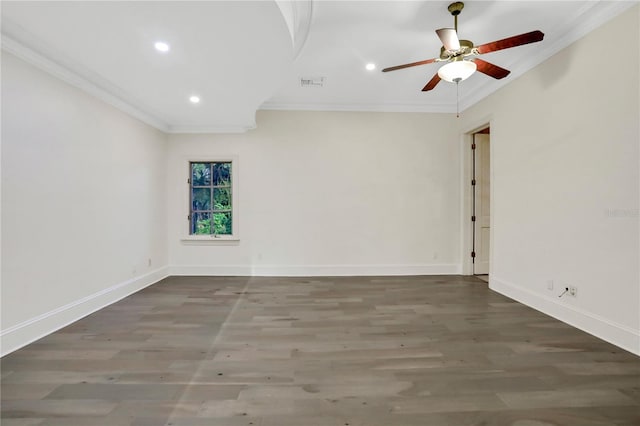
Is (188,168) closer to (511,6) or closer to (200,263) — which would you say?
(200,263)

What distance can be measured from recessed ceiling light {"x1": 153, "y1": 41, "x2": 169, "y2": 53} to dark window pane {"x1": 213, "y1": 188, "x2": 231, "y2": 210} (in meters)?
2.66

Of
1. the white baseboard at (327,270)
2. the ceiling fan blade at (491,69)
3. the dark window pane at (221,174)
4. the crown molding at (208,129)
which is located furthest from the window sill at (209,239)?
the ceiling fan blade at (491,69)

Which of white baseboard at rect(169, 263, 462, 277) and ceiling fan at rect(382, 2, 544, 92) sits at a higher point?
ceiling fan at rect(382, 2, 544, 92)

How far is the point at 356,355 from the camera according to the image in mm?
2254

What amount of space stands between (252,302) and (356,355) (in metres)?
1.69

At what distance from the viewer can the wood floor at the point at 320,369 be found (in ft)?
5.32

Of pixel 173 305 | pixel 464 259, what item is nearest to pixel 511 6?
pixel 464 259

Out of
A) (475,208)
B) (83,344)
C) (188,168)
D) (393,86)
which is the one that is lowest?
(83,344)

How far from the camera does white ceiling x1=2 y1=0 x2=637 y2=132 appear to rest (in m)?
2.06

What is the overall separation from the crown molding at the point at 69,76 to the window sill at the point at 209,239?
6.37 ft

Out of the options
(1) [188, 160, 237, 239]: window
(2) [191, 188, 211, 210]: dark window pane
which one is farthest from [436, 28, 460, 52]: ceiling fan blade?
(2) [191, 188, 211, 210]: dark window pane

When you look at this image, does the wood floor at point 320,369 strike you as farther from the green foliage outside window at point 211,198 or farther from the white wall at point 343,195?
the green foliage outside window at point 211,198

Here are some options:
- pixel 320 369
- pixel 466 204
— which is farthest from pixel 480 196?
pixel 320 369

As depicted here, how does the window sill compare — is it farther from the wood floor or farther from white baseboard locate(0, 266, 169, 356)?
the wood floor
